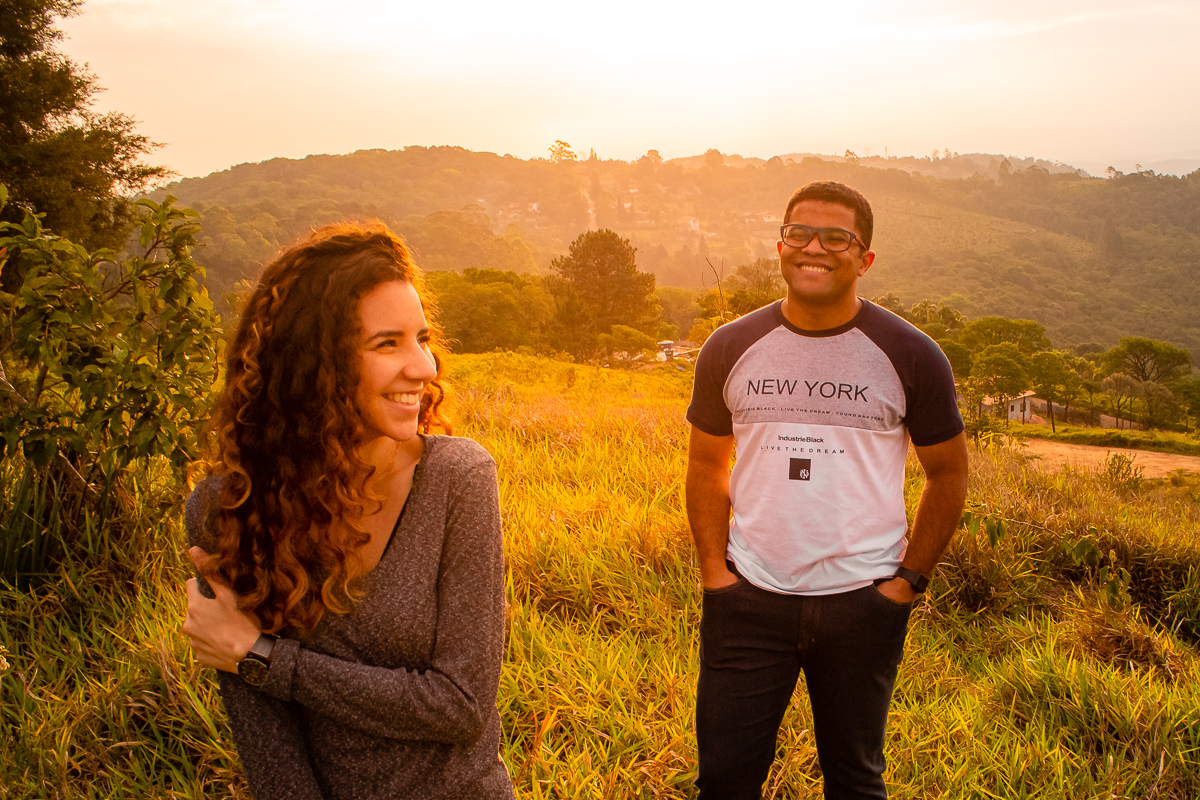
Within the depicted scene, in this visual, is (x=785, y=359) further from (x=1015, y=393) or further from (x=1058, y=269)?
(x=1058, y=269)

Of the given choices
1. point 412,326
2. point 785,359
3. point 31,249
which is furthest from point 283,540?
point 31,249

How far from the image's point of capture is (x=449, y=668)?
120cm

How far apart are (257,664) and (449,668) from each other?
12.6 inches

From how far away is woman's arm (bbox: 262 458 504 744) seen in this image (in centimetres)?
116

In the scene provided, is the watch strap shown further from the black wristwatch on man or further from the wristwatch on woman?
the black wristwatch on man

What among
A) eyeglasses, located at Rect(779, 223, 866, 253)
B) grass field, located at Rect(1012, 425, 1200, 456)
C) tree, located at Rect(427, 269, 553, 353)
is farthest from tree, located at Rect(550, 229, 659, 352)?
eyeglasses, located at Rect(779, 223, 866, 253)

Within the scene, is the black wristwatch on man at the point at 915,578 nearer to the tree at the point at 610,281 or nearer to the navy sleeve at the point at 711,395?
the navy sleeve at the point at 711,395

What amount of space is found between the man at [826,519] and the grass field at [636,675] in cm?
56

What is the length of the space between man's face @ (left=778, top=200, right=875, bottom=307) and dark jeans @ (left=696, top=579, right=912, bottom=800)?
82cm

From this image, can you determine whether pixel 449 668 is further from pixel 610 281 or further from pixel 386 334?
pixel 610 281

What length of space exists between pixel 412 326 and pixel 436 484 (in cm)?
30

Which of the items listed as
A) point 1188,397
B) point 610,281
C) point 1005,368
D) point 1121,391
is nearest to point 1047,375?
point 1005,368

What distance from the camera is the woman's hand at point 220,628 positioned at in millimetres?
1182

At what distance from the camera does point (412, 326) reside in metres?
1.29
